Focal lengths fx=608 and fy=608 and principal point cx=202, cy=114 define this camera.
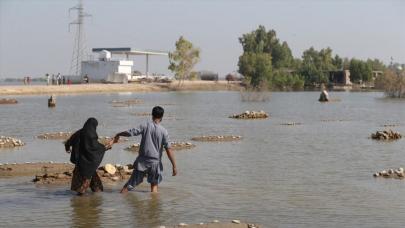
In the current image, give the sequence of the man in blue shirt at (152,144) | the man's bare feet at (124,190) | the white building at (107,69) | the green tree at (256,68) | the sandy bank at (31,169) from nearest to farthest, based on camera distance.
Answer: the man in blue shirt at (152,144) → the man's bare feet at (124,190) → the sandy bank at (31,169) → the white building at (107,69) → the green tree at (256,68)

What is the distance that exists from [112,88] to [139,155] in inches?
3003

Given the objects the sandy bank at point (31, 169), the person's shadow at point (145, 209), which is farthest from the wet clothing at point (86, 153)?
the sandy bank at point (31, 169)

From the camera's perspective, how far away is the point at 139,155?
10.8 metres

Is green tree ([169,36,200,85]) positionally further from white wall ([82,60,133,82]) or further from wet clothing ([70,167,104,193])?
wet clothing ([70,167,104,193])

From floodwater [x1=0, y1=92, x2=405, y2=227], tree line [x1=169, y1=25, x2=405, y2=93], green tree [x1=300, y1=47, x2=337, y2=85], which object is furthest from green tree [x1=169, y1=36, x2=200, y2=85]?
floodwater [x1=0, y1=92, x2=405, y2=227]

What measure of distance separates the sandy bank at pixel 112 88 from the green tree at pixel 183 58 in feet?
8.75

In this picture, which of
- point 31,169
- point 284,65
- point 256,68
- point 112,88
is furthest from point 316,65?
point 31,169

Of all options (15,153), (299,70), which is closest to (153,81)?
(299,70)

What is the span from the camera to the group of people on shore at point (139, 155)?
10617 mm

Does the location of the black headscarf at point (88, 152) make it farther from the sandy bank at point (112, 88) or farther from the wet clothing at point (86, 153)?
the sandy bank at point (112, 88)

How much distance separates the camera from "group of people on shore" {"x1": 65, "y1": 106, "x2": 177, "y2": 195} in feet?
34.8

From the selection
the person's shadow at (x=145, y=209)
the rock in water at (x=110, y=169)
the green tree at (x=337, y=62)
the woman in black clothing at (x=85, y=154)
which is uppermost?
the green tree at (x=337, y=62)

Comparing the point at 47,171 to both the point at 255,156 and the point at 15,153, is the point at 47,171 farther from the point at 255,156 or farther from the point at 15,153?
the point at 255,156

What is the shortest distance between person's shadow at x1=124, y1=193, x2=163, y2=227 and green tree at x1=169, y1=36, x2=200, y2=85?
90.5 meters
